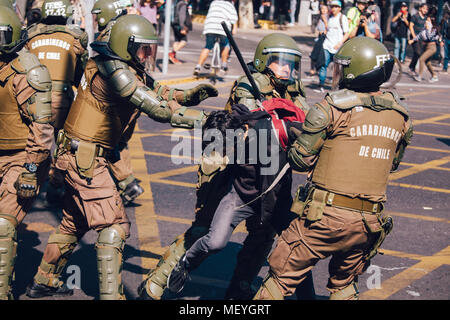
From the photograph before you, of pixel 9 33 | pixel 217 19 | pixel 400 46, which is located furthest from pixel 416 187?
pixel 400 46

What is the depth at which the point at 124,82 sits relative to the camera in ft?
15.7

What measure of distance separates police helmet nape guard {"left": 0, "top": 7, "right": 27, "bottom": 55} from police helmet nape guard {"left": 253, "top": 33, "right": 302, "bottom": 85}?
1903 millimetres

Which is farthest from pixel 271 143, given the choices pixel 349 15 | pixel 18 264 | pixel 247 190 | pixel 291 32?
pixel 291 32

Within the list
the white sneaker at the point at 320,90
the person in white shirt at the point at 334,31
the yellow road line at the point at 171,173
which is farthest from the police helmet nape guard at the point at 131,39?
the white sneaker at the point at 320,90

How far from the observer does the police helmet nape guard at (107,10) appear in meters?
7.86

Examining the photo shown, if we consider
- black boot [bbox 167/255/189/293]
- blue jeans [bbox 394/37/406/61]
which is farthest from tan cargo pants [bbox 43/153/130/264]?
blue jeans [bbox 394/37/406/61]

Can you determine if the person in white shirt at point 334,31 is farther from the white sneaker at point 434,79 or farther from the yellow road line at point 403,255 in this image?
the yellow road line at point 403,255

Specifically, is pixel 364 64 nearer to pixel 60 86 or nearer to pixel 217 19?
pixel 60 86

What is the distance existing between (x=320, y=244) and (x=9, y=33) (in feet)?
8.67

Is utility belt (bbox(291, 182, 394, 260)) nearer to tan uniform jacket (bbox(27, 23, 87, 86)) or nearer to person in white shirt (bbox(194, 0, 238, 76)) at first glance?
tan uniform jacket (bbox(27, 23, 87, 86))

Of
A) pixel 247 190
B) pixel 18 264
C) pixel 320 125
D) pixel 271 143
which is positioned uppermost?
pixel 320 125

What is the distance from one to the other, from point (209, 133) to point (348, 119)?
1.02 meters

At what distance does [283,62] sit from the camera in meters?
5.56

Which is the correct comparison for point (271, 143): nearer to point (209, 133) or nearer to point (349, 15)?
point (209, 133)
